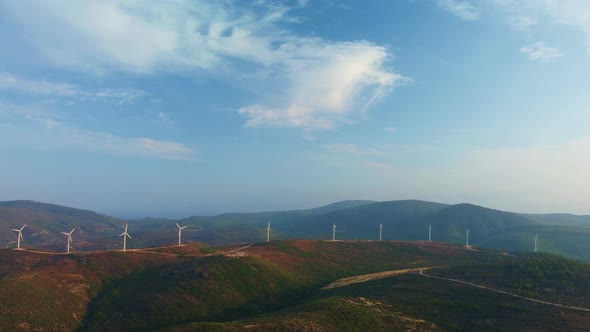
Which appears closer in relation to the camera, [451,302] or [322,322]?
[322,322]

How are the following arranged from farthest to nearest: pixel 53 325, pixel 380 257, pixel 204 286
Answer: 1. pixel 380 257
2. pixel 204 286
3. pixel 53 325

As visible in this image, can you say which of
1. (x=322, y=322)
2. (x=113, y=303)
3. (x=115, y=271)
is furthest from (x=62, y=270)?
(x=322, y=322)

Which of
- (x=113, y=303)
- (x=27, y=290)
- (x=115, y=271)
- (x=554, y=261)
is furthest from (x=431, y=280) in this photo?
(x=27, y=290)

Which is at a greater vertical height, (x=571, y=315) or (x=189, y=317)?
(x=571, y=315)

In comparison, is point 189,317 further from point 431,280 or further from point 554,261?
point 554,261

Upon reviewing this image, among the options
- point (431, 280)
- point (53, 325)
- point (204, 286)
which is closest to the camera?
point (53, 325)

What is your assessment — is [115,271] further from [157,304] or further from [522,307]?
[522,307]
